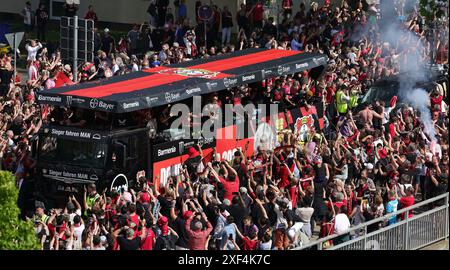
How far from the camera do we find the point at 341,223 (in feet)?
73.1

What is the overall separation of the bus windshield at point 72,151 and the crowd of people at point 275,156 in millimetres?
469

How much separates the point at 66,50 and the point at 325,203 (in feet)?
27.6

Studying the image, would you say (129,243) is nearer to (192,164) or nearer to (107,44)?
(192,164)

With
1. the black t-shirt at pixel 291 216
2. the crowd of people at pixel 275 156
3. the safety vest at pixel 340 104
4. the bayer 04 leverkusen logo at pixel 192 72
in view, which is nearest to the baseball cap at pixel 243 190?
the crowd of people at pixel 275 156

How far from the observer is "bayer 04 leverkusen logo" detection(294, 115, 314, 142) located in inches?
1193

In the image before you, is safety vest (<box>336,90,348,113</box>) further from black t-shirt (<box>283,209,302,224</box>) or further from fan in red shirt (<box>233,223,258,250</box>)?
fan in red shirt (<box>233,223,258,250</box>)

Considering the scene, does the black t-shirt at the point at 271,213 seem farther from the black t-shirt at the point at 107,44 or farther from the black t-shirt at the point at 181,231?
the black t-shirt at the point at 107,44

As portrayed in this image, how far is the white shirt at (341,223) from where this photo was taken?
22219 millimetres

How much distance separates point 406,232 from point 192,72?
790 cm

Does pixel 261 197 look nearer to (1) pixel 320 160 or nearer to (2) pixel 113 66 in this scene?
(1) pixel 320 160

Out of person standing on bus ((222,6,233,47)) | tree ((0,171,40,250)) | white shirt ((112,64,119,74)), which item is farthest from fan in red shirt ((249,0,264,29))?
tree ((0,171,40,250))

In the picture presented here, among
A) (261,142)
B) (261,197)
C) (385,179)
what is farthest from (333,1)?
(261,197)

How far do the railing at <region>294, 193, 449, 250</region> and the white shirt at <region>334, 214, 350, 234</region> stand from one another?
346 mm

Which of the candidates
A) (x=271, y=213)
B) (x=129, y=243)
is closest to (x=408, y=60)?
(x=271, y=213)
